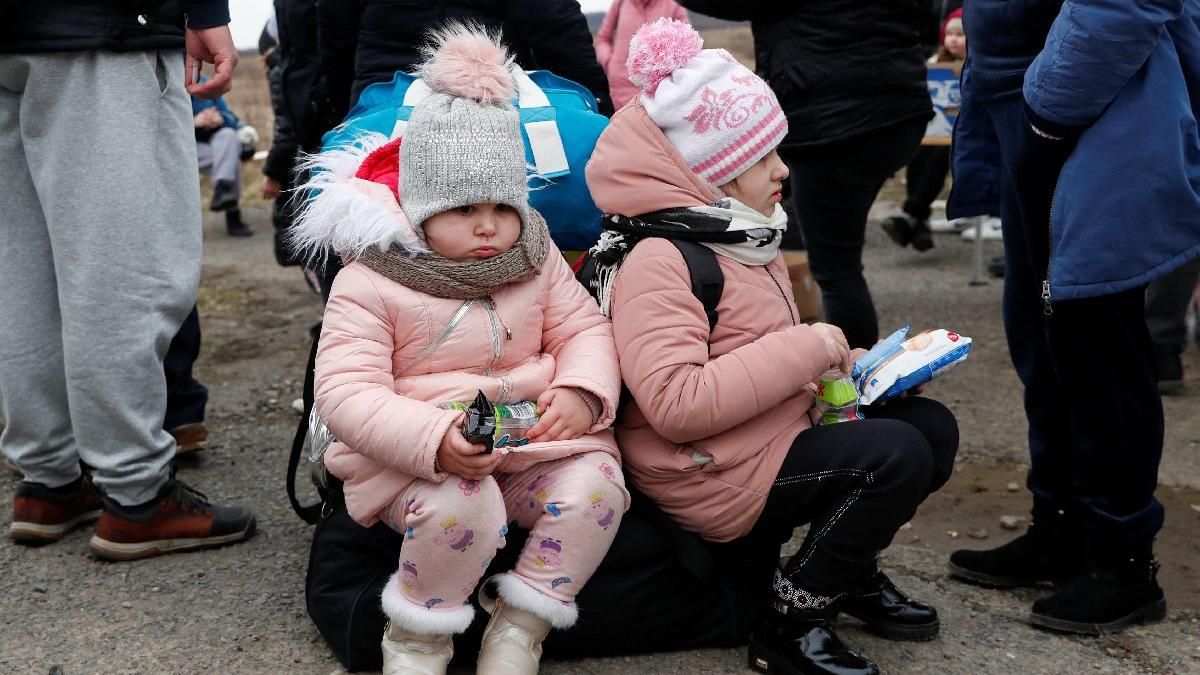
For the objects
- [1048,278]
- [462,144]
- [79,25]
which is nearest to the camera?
[462,144]

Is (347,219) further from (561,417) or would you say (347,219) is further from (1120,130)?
(1120,130)

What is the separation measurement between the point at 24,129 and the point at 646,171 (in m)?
1.52

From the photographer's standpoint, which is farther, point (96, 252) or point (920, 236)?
point (920, 236)

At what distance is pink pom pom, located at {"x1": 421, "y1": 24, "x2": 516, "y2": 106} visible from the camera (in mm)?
2744

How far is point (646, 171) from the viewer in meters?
2.67

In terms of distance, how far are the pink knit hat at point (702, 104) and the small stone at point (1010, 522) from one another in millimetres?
1508

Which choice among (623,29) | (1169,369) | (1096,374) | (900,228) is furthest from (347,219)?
(900,228)

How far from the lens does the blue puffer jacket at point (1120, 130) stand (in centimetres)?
247

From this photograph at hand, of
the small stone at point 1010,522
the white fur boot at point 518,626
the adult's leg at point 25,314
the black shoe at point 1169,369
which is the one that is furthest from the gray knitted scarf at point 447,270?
the black shoe at point 1169,369

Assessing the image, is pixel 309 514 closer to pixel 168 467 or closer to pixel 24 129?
pixel 168 467

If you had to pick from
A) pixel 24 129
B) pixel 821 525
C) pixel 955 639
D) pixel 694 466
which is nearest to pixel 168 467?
pixel 24 129

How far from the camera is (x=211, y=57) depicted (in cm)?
344

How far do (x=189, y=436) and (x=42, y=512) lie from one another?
0.72m

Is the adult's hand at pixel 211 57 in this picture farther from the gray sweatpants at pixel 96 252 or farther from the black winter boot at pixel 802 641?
the black winter boot at pixel 802 641
